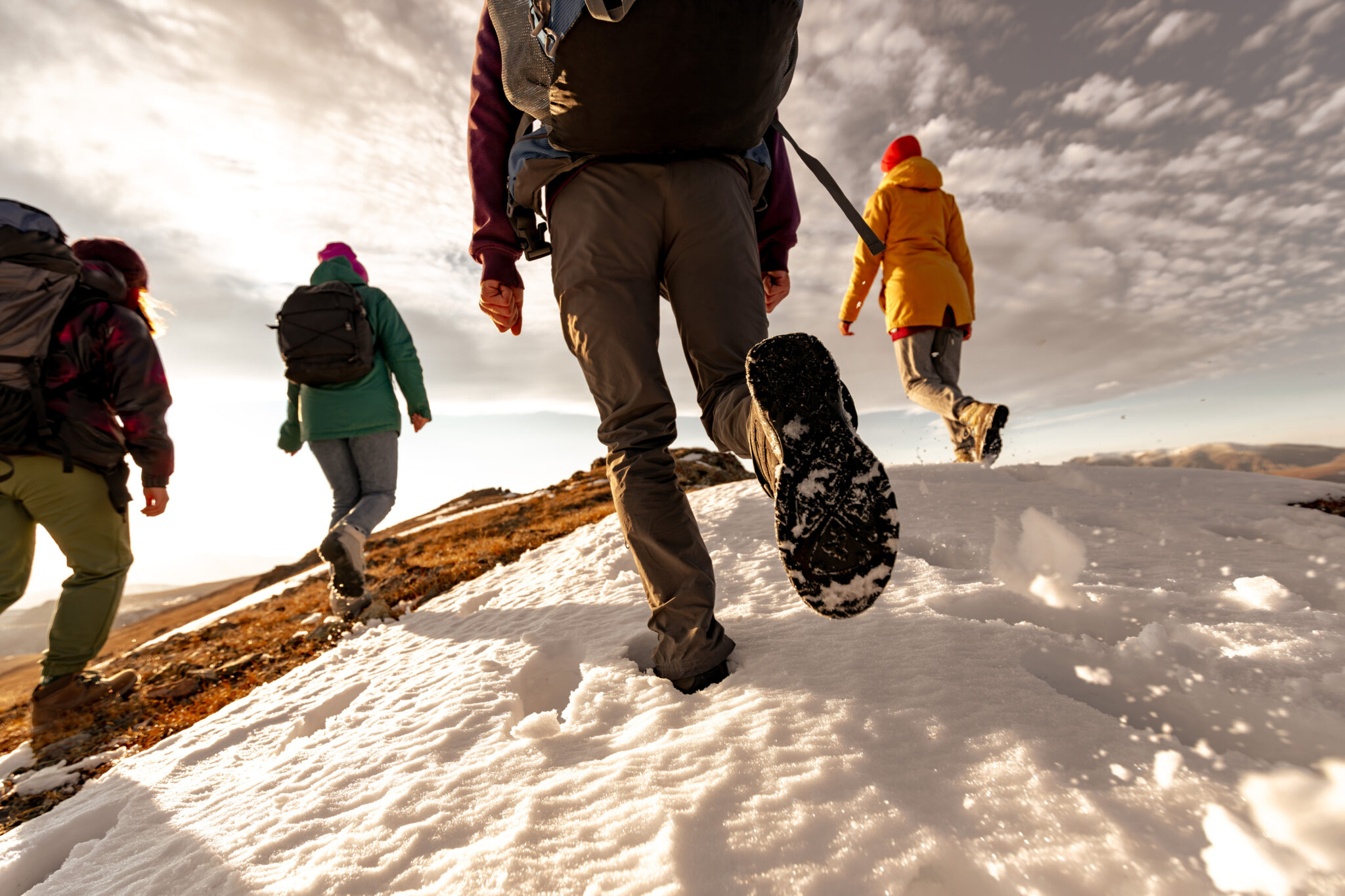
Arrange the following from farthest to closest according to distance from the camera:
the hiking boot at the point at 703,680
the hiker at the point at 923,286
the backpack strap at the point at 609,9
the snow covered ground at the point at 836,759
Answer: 1. the hiker at the point at 923,286
2. the hiking boot at the point at 703,680
3. the backpack strap at the point at 609,9
4. the snow covered ground at the point at 836,759

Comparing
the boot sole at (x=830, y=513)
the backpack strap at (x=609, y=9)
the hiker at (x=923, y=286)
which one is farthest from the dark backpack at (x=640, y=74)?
Result: the hiker at (x=923, y=286)

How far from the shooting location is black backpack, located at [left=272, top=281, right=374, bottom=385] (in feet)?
12.3

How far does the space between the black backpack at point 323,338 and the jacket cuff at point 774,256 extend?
9.95ft

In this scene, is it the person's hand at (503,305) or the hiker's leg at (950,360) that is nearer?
the person's hand at (503,305)

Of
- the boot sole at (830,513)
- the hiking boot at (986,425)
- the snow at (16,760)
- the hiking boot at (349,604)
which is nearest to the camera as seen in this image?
the boot sole at (830,513)

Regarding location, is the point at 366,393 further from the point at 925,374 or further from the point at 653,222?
the point at 925,374

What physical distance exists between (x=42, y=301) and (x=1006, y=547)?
4899 millimetres

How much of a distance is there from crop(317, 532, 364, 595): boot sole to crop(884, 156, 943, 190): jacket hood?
18.0ft

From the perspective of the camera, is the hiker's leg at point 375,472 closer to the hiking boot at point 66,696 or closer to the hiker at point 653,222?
the hiking boot at point 66,696

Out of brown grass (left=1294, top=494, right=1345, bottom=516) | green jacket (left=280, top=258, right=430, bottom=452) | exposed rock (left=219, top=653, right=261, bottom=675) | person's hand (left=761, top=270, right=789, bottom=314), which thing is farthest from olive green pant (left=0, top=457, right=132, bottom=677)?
brown grass (left=1294, top=494, right=1345, bottom=516)

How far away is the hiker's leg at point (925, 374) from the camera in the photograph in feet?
15.6

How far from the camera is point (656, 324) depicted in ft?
5.47

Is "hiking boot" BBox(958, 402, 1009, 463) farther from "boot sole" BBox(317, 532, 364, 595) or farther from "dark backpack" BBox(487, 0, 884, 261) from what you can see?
"boot sole" BBox(317, 532, 364, 595)

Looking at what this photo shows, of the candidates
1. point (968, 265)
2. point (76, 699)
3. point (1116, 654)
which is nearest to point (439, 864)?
point (1116, 654)
